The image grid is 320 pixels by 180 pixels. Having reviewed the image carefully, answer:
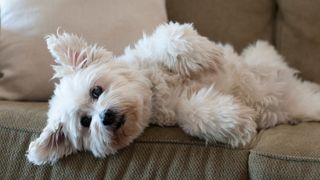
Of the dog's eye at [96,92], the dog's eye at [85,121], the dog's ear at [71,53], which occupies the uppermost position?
the dog's ear at [71,53]

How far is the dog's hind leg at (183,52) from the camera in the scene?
5.43 ft

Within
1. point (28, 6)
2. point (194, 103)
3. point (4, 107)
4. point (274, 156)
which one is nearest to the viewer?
point (274, 156)

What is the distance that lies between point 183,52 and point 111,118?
0.34m

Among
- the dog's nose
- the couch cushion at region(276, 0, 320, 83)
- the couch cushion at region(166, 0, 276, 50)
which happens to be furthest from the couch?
the couch cushion at region(166, 0, 276, 50)

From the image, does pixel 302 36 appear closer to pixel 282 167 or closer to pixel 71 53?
pixel 282 167

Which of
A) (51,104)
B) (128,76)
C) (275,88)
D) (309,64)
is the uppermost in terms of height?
(309,64)

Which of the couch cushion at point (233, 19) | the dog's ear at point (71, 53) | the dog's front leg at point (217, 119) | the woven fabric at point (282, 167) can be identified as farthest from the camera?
the couch cushion at point (233, 19)

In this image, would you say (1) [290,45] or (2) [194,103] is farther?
(1) [290,45]

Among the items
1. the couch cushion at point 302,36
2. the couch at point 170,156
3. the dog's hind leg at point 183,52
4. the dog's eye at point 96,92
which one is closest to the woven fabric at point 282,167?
the couch at point 170,156

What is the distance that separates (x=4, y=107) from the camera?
71.2 inches

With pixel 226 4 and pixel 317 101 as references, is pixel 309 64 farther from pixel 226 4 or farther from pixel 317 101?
pixel 226 4

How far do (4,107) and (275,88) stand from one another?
102 centimetres

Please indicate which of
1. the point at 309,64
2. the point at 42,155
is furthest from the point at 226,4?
the point at 42,155

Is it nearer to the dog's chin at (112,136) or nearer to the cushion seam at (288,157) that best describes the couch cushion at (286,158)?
the cushion seam at (288,157)
